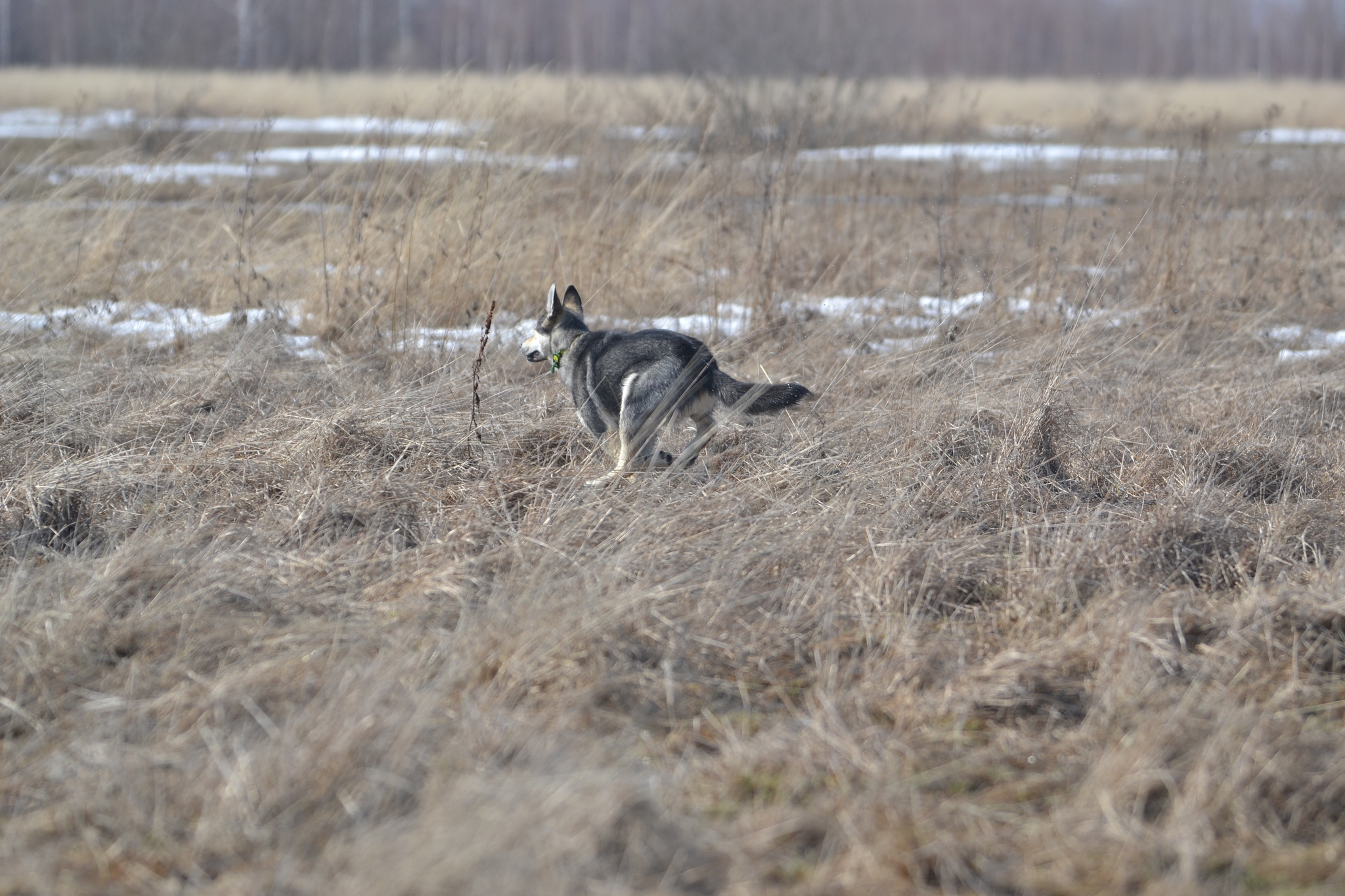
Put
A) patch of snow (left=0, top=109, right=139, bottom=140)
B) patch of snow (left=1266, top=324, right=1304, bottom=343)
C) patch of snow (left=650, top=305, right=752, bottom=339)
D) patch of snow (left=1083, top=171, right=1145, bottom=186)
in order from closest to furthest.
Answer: patch of snow (left=650, top=305, right=752, bottom=339) < patch of snow (left=1266, top=324, right=1304, bottom=343) < patch of snow (left=1083, top=171, right=1145, bottom=186) < patch of snow (left=0, top=109, right=139, bottom=140)

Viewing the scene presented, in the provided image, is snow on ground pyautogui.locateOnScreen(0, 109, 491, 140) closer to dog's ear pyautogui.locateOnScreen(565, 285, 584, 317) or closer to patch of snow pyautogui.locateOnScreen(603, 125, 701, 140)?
patch of snow pyautogui.locateOnScreen(603, 125, 701, 140)

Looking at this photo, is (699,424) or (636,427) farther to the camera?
(699,424)

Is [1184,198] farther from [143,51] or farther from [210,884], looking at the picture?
[143,51]

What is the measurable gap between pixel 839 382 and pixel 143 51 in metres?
34.1

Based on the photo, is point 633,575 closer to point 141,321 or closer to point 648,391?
point 648,391

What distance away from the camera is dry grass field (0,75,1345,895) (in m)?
1.88

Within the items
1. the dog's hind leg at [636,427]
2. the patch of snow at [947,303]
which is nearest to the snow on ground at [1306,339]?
the patch of snow at [947,303]

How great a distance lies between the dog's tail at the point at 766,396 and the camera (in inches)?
142

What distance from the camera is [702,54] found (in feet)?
52.5

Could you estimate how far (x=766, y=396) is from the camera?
365cm

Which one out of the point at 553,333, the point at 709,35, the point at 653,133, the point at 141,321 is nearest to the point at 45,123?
the point at 709,35

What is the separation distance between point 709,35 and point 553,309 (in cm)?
1338

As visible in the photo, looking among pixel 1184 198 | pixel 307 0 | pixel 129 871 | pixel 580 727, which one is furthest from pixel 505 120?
pixel 307 0

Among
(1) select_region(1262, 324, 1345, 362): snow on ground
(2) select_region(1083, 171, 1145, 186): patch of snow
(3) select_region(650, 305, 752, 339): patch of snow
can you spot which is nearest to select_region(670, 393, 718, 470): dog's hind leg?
(3) select_region(650, 305, 752, 339): patch of snow
